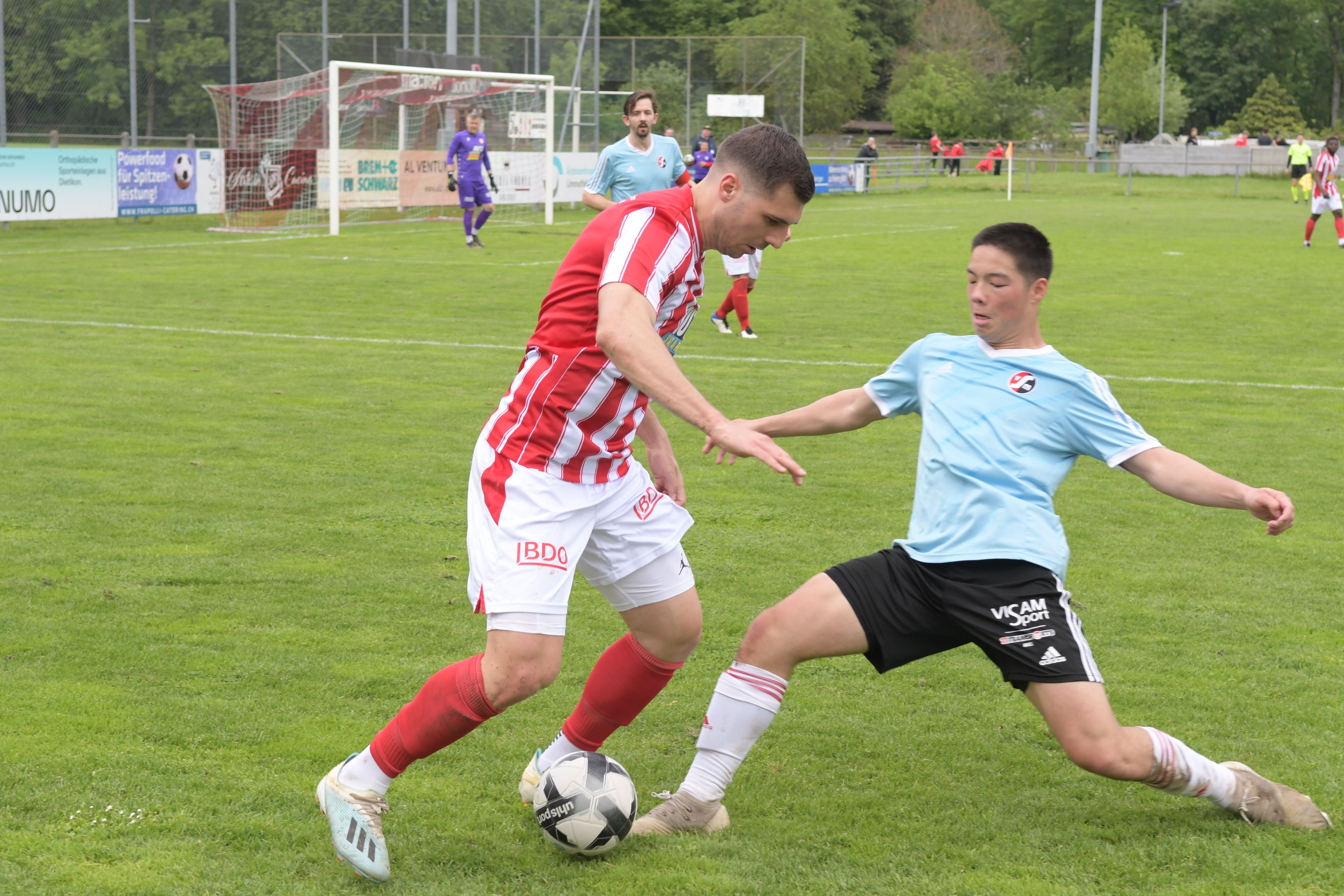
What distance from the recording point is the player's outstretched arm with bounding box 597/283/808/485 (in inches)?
123

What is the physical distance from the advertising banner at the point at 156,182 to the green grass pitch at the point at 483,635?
1350 centimetres

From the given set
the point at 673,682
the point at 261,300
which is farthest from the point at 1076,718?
the point at 261,300

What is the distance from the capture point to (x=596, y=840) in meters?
3.62

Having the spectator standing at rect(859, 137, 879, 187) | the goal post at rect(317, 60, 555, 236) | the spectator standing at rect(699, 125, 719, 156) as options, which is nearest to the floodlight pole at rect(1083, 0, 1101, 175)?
the spectator standing at rect(859, 137, 879, 187)

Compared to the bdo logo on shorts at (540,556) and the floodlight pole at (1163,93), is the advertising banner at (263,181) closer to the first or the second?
the bdo logo on shorts at (540,556)

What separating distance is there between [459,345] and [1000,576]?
30.9 feet

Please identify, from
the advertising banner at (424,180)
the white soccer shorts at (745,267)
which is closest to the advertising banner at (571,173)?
the advertising banner at (424,180)

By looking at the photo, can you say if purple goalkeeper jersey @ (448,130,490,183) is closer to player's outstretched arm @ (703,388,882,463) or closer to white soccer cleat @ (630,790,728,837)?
player's outstretched arm @ (703,388,882,463)

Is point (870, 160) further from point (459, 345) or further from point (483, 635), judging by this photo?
point (483, 635)

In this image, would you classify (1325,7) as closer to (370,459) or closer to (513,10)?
(513,10)

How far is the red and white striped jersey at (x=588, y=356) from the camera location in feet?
11.3

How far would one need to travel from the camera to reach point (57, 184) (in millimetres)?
24047

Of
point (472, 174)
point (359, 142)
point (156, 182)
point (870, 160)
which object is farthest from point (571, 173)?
point (870, 160)

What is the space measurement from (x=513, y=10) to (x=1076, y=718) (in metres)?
34.9
